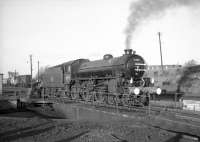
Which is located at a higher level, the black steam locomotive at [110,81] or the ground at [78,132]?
the black steam locomotive at [110,81]

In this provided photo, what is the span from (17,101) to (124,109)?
12.4 metres

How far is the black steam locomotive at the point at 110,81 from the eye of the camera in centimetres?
1659

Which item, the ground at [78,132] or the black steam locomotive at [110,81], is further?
the black steam locomotive at [110,81]

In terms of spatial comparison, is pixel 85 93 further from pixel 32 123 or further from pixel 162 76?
pixel 162 76

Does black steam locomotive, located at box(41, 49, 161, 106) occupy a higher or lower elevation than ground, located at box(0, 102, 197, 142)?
higher

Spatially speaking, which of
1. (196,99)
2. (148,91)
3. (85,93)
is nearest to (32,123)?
(148,91)

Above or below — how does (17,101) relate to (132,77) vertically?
below

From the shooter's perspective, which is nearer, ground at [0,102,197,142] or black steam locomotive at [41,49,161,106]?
ground at [0,102,197,142]

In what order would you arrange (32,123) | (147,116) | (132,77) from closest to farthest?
(32,123) < (147,116) < (132,77)

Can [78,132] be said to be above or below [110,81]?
below

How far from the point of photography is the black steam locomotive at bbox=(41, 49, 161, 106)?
653 inches

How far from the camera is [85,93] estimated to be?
20.8m

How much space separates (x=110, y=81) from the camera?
17734 millimetres

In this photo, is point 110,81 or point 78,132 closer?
point 78,132
